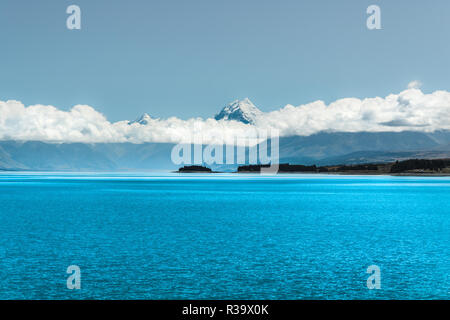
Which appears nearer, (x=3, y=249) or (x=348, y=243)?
(x=3, y=249)

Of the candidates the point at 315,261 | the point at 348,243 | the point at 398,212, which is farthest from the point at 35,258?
the point at 398,212

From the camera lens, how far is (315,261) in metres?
46.5

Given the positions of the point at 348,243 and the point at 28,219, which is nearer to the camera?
the point at 348,243

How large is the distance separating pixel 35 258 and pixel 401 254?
123 feet

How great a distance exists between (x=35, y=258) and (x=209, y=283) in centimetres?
1999

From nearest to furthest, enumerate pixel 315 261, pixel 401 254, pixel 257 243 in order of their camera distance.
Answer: pixel 315 261 → pixel 401 254 → pixel 257 243

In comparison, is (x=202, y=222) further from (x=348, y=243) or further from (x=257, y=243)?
(x=348, y=243)
